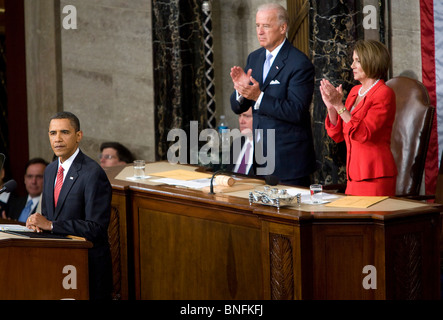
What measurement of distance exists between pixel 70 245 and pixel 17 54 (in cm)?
506

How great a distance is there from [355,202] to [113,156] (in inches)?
127

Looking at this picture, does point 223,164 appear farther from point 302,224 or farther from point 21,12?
point 21,12

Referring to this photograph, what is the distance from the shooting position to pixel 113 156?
708cm

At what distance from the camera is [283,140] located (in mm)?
5402

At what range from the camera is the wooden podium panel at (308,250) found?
4059 millimetres

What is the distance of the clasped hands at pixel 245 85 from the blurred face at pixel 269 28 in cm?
26

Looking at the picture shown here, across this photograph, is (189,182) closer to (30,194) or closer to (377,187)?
(377,187)

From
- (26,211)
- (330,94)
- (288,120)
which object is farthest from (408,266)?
(26,211)

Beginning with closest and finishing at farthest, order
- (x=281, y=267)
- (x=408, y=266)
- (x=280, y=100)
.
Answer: (x=408, y=266), (x=281, y=267), (x=280, y=100)

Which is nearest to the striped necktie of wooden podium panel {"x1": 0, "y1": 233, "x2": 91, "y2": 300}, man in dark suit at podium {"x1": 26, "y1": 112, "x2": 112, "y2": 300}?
man in dark suit at podium {"x1": 26, "y1": 112, "x2": 112, "y2": 300}

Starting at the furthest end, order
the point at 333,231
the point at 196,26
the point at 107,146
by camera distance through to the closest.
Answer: the point at 196,26 → the point at 107,146 → the point at 333,231

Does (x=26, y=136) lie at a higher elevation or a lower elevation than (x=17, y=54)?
lower

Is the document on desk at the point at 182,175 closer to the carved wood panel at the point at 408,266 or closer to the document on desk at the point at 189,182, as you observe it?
the document on desk at the point at 189,182

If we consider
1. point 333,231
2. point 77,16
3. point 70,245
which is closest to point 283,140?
point 333,231
